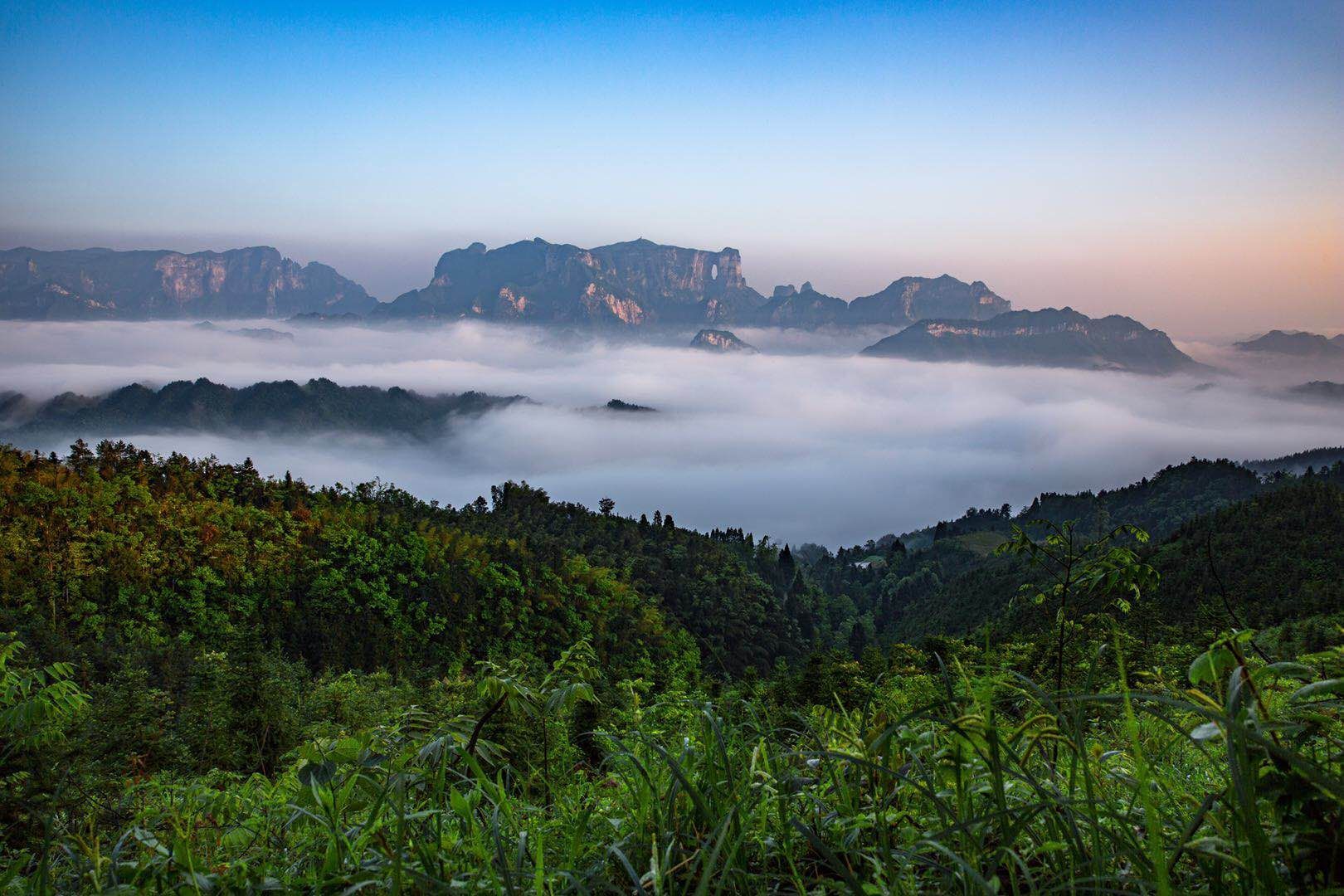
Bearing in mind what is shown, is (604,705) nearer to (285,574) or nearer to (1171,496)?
(285,574)

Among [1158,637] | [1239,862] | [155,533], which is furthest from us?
[155,533]

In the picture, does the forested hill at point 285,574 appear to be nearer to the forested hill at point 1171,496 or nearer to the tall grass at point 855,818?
the tall grass at point 855,818

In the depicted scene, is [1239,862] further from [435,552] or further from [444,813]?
[435,552]

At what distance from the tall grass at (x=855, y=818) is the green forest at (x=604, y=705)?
13 millimetres

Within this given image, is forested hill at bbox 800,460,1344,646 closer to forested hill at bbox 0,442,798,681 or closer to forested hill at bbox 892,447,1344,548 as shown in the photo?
forested hill at bbox 892,447,1344,548

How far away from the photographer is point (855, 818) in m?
1.63

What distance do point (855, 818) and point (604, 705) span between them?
321 inches

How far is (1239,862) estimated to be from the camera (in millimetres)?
1166

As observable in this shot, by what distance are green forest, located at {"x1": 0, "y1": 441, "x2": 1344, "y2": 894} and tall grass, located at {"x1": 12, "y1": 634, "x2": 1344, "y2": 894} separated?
13mm

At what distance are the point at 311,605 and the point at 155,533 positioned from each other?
28.9 feet

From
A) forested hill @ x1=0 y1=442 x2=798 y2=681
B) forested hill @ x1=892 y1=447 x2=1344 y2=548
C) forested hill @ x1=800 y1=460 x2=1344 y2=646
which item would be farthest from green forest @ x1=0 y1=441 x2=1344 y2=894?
forested hill @ x1=892 y1=447 x2=1344 y2=548

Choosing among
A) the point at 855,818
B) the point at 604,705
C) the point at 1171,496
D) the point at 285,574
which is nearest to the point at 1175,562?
the point at 604,705

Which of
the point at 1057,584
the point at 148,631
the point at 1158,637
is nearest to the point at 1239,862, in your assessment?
the point at 1057,584

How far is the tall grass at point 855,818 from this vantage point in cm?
116
